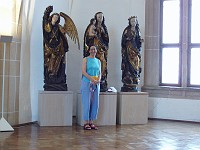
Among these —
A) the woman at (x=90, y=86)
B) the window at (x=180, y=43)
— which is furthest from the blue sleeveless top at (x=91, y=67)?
the window at (x=180, y=43)

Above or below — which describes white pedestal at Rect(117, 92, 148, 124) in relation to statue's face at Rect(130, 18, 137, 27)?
below

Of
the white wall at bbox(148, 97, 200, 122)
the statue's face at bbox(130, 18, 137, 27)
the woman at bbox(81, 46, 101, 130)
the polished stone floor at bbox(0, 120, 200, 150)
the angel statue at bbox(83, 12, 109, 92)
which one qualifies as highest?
the statue's face at bbox(130, 18, 137, 27)

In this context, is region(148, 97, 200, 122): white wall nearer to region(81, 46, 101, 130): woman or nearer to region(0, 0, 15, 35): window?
region(81, 46, 101, 130): woman

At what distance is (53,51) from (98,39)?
917 mm

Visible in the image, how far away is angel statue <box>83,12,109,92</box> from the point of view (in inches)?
256

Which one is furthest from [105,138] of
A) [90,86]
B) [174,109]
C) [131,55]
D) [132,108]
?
[174,109]

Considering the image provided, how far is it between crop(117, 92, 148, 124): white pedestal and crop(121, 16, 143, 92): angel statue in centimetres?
15

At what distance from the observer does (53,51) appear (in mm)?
6316

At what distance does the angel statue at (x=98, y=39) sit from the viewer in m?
6.49

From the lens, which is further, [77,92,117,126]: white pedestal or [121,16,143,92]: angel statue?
[121,16,143,92]: angel statue

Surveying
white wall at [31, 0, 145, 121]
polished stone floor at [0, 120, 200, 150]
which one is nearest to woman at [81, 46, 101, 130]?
polished stone floor at [0, 120, 200, 150]

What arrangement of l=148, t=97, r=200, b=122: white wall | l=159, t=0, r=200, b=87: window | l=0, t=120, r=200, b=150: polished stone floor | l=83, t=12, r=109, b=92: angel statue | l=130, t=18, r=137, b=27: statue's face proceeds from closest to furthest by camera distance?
1. l=0, t=120, r=200, b=150: polished stone floor
2. l=83, t=12, r=109, b=92: angel statue
3. l=130, t=18, r=137, b=27: statue's face
4. l=148, t=97, r=200, b=122: white wall
5. l=159, t=0, r=200, b=87: window

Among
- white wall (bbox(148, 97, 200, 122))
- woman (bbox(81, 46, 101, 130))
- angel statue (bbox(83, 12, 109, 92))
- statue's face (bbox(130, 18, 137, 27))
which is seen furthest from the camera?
white wall (bbox(148, 97, 200, 122))

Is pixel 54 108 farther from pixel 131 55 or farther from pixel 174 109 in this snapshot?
pixel 174 109
